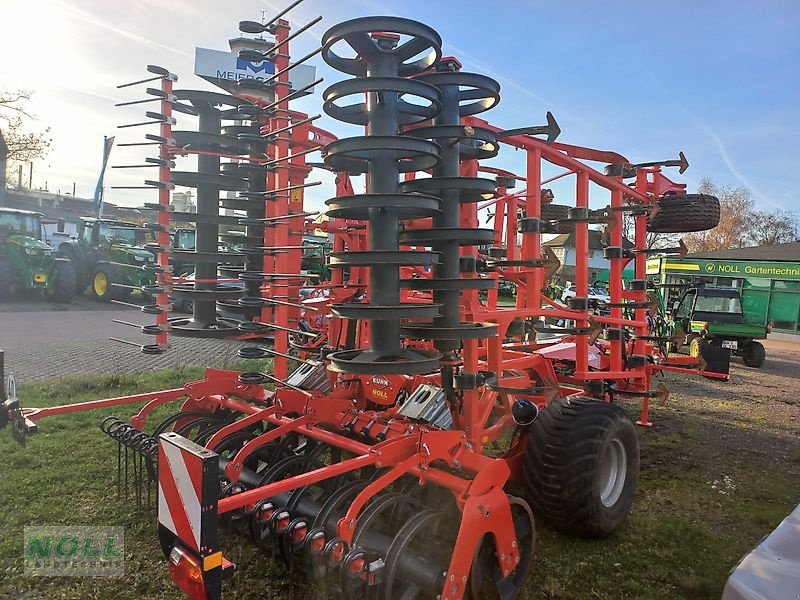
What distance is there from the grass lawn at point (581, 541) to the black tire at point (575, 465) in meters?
0.19

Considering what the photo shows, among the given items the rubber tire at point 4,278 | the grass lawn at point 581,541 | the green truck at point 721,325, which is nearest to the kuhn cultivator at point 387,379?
the grass lawn at point 581,541

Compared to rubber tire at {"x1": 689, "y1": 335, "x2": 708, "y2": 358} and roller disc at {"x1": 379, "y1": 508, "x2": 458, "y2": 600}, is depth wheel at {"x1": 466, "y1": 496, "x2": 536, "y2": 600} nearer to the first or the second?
roller disc at {"x1": 379, "y1": 508, "x2": 458, "y2": 600}

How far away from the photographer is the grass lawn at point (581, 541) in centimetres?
311

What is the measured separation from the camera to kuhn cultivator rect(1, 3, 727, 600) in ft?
8.63

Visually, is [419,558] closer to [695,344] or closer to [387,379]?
[387,379]

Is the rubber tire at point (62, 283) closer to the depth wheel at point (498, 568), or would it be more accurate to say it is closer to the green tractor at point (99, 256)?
the green tractor at point (99, 256)

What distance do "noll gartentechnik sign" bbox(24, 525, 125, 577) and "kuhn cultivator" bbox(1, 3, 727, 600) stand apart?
426mm

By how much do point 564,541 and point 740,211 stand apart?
133 ft

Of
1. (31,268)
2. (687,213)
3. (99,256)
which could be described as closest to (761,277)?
(687,213)

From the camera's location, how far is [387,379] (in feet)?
13.8

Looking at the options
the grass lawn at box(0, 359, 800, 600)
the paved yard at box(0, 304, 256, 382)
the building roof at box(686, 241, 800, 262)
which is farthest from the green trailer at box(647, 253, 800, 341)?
the paved yard at box(0, 304, 256, 382)

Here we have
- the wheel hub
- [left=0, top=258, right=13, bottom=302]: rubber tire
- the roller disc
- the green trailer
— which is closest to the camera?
the roller disc

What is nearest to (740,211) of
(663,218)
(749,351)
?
(749,351)

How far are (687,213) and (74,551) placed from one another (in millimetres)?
6007
